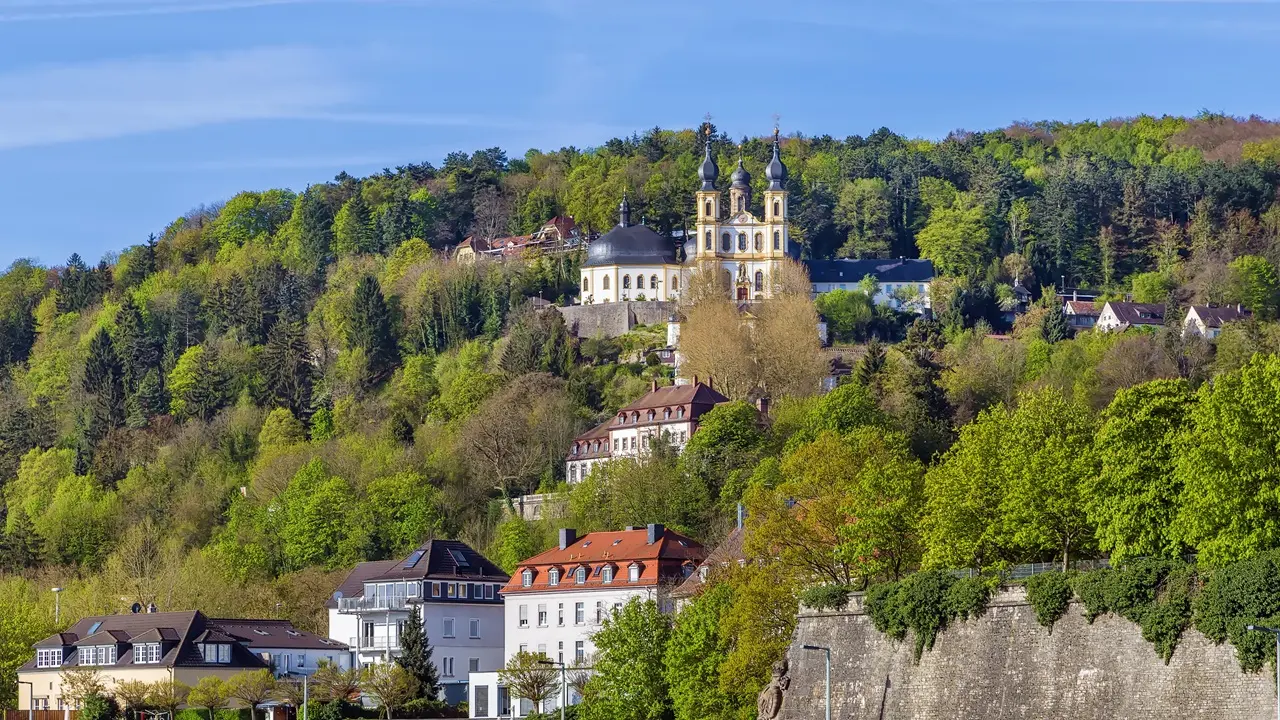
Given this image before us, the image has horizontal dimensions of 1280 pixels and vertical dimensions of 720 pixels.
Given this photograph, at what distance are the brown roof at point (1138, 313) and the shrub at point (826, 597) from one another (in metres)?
71.9

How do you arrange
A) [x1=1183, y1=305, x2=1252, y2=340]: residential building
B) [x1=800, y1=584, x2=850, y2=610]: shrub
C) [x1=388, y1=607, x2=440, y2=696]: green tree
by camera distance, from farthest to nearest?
[x1=1183, y1=305, x2=1252, y2=340]: residential building → [x1=388, y1=607, x2=440, y2=696]: green tree → [x1=800, y1=584, x2=850, y2=610]: shrub

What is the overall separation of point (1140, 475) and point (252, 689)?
34968mm

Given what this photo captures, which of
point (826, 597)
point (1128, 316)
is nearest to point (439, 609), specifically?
point (826, 597)

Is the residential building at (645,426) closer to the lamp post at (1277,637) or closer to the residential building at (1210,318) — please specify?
the residential building at (1210,318)

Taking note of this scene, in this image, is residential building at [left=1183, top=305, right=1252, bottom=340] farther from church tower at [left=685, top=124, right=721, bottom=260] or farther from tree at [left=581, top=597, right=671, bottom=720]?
tree at [left=581, top=597, right=671, bottom=720]

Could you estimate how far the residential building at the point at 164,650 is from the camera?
86.8 m

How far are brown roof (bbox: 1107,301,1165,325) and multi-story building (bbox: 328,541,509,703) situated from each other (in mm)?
52445

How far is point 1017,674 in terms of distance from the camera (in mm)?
58812

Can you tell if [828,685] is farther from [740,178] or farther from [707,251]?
[740,178]

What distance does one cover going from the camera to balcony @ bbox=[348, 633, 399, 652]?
94.2 meters

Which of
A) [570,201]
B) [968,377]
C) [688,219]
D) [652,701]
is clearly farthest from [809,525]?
[570,201]

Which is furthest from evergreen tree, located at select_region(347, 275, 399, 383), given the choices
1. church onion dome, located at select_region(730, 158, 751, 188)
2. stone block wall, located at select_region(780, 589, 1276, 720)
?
stone block wall, located at select_region(780, 589, 1276, 720)

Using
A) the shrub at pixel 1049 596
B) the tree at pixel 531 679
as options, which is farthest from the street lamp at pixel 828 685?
the tree at pixel 531 679

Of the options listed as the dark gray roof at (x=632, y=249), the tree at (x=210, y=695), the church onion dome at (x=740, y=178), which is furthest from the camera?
the church onion dome at (x=740, y=178)
